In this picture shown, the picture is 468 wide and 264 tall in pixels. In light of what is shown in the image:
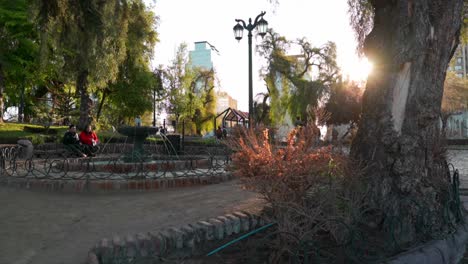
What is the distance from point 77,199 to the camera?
6.34m

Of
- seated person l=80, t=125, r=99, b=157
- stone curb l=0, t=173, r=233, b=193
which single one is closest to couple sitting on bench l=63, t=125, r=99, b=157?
seated person l=80, t=125, r=99, b=157

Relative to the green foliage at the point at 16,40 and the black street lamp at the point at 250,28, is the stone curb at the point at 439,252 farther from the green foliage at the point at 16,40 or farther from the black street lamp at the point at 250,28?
the green foliage at the point at 16,40

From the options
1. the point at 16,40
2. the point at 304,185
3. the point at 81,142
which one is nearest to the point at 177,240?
the point at 304,185

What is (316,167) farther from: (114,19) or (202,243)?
(114,19)

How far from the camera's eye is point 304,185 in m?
3.99

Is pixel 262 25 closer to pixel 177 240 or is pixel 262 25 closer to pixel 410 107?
pixel 410 107

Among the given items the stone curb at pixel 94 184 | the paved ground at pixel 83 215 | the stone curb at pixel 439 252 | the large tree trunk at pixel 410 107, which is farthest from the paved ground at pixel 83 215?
the stone curb at pixel 439 252

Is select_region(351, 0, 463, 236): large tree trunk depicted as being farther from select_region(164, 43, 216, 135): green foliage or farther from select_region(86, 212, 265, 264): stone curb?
select_region(164, 43, 216, 135): green foliage

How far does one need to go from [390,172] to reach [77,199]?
16.2ft

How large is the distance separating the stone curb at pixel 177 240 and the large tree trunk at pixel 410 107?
1.77 meters

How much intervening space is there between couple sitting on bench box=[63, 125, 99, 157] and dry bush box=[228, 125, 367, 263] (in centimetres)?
825

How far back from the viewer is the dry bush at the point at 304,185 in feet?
12.2

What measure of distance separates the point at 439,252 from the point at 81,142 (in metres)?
11.1

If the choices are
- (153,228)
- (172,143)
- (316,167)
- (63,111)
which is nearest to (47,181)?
(153,228)
